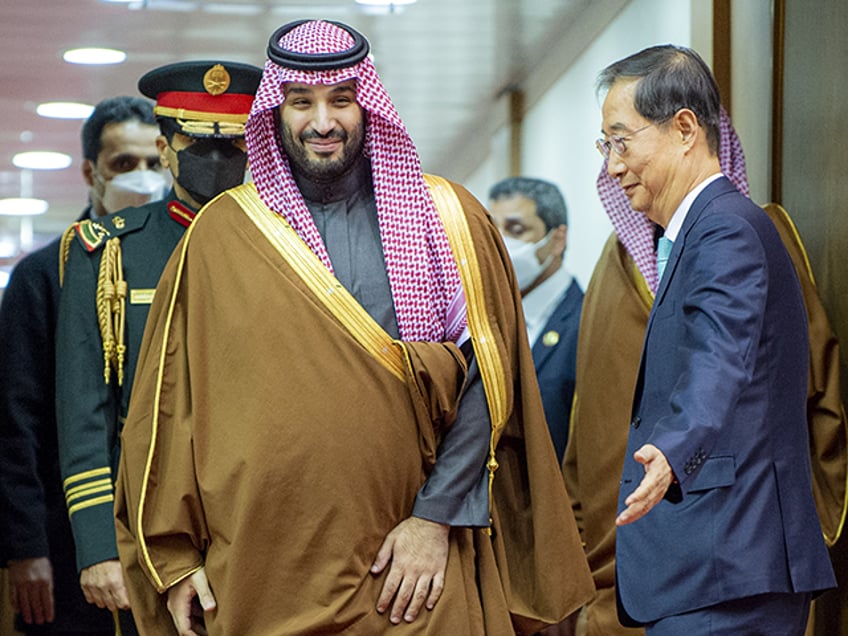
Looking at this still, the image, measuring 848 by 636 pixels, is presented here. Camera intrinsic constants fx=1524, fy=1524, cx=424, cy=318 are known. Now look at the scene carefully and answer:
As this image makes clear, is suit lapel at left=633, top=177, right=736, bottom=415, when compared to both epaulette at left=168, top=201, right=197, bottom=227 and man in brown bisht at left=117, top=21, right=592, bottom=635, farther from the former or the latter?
epaulette at left=168, top=201, right=197, bottom=227

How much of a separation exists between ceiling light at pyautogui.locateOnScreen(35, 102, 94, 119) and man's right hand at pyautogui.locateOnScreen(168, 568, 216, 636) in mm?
3600

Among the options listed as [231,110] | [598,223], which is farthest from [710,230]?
[598,223]

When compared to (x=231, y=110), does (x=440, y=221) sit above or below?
below

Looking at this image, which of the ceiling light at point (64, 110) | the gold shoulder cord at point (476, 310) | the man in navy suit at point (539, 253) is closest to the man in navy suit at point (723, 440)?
the gold shoulder cord at point (476, 310)

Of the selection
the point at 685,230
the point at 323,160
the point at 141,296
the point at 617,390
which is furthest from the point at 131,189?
the point at 685,230

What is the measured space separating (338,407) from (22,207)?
11.1 ft

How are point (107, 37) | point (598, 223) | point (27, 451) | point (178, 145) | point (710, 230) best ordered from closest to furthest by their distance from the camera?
1. point (710, 230)
2. point (178, 145)
3. point (27, 451)
4. point (107, 37)
5. point (598, 223)

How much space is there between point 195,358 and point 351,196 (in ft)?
1.58

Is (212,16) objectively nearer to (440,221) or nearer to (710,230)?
(440,221)

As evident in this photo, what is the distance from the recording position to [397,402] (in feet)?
9.76

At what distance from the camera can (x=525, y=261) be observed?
18.9ft

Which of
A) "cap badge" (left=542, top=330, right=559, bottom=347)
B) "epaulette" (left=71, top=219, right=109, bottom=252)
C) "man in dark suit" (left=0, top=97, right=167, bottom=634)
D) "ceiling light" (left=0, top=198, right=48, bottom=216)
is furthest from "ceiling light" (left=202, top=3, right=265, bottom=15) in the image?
"epaulette" (left=71, top=219, right=109, bottom=252)

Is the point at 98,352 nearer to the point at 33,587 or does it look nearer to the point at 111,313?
the point at 111,313

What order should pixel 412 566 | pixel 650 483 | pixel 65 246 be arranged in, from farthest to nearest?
pixel 65 246
pixel 412 566
pixel 650 483
